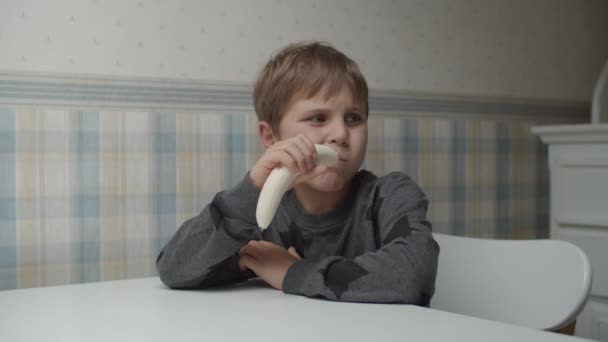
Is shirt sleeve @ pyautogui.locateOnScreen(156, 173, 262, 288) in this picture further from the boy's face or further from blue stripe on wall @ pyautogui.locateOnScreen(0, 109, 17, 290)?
blue stripe on wall @ pyautogui.locateOnScreen(0, 109, 17, 290)

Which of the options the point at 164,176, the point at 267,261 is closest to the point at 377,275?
the point at 267,261

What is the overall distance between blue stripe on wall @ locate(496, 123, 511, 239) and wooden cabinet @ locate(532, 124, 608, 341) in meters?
0.18

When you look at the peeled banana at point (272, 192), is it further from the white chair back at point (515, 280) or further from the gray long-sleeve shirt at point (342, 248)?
the white chair back at point (515, 280)

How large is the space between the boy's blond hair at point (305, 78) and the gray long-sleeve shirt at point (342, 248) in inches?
7.7

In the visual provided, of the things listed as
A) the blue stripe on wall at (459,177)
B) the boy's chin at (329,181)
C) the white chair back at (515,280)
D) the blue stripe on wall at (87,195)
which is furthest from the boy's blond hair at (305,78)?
the blue stripe on wall at (459,177)

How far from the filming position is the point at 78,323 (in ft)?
2.59

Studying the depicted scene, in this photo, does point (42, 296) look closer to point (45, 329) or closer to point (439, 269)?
point (45, 329)

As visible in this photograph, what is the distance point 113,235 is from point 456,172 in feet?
3.66

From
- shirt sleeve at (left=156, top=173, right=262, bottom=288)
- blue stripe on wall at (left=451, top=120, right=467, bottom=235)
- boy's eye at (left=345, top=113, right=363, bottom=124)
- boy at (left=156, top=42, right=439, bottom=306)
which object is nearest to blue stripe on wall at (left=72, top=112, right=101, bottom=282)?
boy at (left=156, top=42, right=439, bottom=306)

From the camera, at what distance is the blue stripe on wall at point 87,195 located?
1523mm

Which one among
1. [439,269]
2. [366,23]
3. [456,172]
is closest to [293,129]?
[439,269]

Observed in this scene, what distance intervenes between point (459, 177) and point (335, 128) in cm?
107

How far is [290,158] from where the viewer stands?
98cm

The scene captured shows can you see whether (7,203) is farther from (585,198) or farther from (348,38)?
(585,198)
